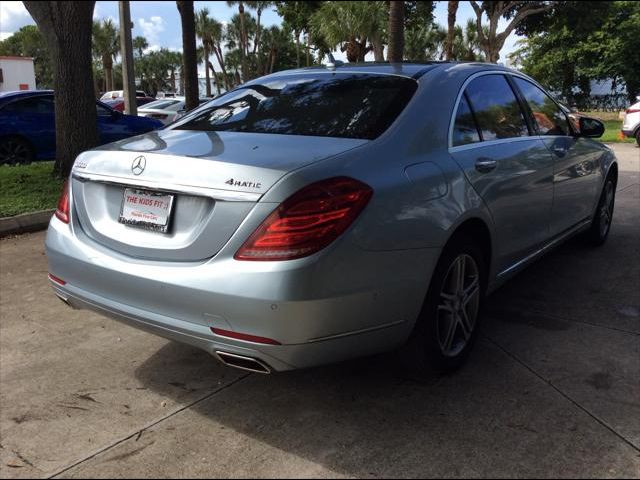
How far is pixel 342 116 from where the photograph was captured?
10.1ft

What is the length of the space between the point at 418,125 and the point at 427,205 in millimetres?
444

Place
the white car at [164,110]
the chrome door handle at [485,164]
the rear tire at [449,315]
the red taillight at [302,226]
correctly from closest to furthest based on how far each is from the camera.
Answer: the red taillight at [302,226]
the rear tire at [449,315]
the chrome door handle at [485,164]
the white car at [164,110]

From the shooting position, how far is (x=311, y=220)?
2375mm

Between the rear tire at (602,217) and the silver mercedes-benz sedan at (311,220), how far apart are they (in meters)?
2.15

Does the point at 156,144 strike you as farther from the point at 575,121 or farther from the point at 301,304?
the point at 575,121

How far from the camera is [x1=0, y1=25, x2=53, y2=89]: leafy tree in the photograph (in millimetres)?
70625

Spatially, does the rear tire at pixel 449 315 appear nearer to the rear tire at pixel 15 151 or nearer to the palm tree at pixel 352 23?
the rear tire at pixel 15 151

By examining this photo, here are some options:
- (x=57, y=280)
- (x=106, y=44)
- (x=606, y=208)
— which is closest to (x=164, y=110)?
(x=606, y=208)

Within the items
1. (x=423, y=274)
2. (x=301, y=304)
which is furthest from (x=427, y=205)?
(x=301, y=304)

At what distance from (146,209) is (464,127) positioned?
1726 millimetres

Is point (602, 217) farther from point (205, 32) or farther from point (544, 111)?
point (205, 32)

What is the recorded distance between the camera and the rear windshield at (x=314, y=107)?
299 cm

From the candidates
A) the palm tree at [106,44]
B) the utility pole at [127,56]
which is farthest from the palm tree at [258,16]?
the utility pole at [127,56]

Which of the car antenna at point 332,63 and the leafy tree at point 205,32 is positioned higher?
the leafy tree at point 205,32
